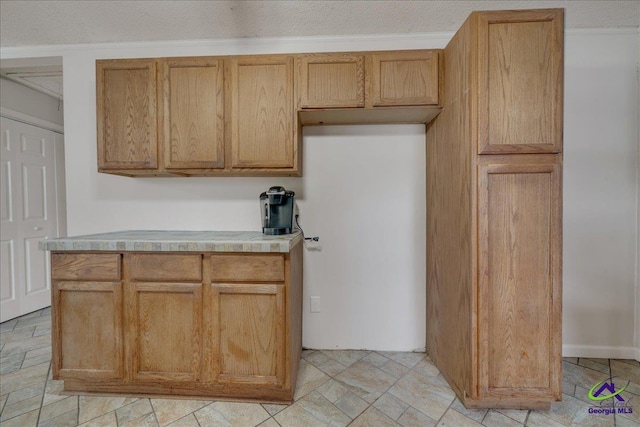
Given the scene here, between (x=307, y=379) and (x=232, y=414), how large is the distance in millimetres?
479

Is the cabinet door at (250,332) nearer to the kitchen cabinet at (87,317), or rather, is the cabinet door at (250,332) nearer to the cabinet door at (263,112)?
the kitchen cabinet at (87,317)

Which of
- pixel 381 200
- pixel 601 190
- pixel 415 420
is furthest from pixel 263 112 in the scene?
pixel 601 190

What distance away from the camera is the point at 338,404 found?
4.84 feet

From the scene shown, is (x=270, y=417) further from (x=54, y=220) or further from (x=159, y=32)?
(x=54, y=220)

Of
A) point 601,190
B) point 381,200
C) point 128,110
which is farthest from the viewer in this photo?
point 381,200

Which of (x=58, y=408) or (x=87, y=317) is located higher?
(x=87, y=317)

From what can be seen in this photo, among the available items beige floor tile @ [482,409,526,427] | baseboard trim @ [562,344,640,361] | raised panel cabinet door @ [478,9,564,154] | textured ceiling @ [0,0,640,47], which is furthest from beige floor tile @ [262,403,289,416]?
textured ceiling @ [0,0,640,47]

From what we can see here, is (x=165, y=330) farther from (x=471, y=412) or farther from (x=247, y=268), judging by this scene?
(x=471, y=412)

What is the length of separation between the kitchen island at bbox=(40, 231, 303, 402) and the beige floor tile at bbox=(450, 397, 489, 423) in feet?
3.05

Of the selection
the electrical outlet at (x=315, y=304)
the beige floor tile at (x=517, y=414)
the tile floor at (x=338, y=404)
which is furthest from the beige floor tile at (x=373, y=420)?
the electrical outlet at (x=315, y=304)

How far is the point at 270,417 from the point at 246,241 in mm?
945

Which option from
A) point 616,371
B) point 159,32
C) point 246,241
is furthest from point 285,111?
point 616,371

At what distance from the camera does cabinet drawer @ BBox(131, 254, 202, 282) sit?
1480 mm

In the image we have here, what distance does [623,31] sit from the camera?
6.19 feet
